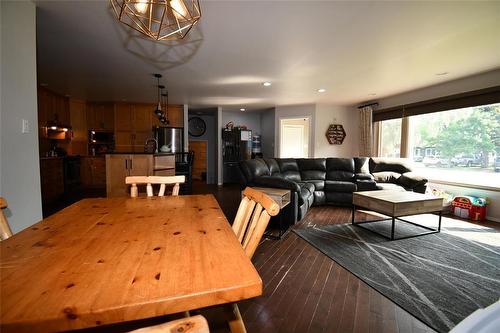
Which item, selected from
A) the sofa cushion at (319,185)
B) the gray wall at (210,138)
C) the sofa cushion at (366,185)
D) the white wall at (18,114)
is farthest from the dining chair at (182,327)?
the gray wall at (210,138)

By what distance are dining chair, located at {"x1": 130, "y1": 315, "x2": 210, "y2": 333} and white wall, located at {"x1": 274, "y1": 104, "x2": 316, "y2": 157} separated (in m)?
6.53

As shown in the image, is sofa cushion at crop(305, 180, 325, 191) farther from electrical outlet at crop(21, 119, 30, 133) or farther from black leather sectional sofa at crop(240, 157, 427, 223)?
electrical outlet at crop(21, 119, 30, 133)

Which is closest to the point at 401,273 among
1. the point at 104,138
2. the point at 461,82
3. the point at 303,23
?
the point at 303,23

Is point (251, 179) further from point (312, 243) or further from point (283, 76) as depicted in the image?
point (283, 76)

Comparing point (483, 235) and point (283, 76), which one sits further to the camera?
point (283, 76)

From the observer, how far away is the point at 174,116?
6.87 metres

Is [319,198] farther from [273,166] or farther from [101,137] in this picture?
[101,137]

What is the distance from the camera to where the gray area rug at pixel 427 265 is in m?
1.76

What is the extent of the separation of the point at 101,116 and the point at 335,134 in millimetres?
6805

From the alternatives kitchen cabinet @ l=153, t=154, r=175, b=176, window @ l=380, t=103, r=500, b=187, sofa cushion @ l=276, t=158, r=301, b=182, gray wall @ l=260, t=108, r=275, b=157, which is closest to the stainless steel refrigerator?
kitchen cabinet @ l=153, t=154, r=175, b=176

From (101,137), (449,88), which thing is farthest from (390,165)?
(101,137)

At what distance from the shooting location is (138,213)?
1311mm

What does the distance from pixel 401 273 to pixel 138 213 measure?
2.39 meters

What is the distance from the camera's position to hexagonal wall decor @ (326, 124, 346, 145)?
6.65 meters
